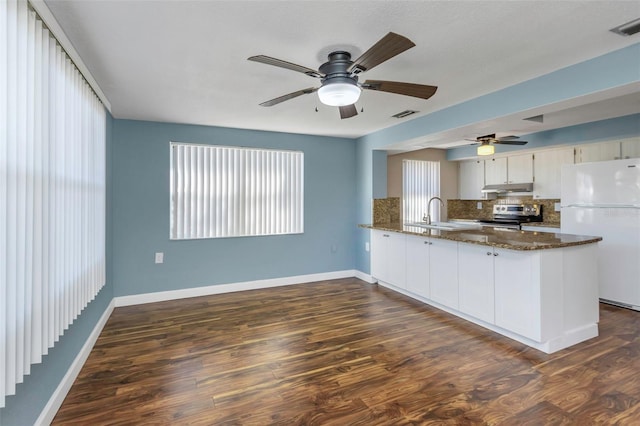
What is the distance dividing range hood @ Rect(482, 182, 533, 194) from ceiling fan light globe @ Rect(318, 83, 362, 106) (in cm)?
453

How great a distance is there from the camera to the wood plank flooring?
199 cm

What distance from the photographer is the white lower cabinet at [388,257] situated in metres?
4.39


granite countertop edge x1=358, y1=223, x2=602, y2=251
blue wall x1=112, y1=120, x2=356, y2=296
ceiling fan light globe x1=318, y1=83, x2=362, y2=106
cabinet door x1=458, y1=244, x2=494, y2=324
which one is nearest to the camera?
ceiling fan light globe x1=318, y1=83, x2=362, y2=106

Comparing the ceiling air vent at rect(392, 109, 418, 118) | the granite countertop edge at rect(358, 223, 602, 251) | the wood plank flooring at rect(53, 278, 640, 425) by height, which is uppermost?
the ceiling air vent at rect(392, 109, 418, 118)

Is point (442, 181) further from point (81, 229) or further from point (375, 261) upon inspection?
point (81, 229)

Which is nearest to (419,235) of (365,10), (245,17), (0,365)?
(365,10)

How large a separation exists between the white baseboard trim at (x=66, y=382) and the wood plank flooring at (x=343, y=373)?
0.19 feet

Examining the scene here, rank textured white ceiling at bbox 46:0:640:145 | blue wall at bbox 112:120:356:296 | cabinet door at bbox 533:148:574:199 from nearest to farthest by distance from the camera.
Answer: textured white ceiling at bbox 46:0:640:145 < blue wall at bbox 112:120:356:296 < cabinet door at bbox 533:148:574:199

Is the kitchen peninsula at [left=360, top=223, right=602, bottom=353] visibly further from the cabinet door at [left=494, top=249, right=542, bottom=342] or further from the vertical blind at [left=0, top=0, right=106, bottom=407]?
the vertical blind at [left=0, top=0, right=106, bottom=407]

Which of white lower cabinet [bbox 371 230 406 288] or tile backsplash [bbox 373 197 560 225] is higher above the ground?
tile backsplash [bbox 373 197 560 225]

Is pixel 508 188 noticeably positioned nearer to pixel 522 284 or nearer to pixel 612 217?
pixel 612 217

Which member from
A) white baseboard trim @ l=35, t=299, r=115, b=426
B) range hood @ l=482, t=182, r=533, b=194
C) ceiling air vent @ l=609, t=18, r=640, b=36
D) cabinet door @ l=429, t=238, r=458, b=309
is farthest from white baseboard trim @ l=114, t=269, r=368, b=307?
ceiling air vent @ l=609, t=18, r=640, b=36

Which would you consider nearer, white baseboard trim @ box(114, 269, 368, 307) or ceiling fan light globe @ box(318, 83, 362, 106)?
ceiling fan light globe @ box(318, 83, 362, 106)

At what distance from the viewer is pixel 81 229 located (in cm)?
244
